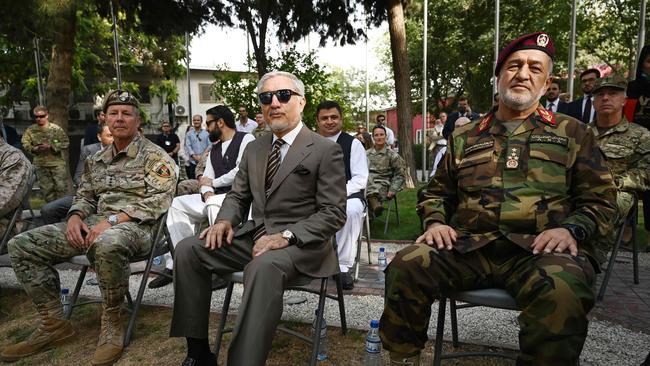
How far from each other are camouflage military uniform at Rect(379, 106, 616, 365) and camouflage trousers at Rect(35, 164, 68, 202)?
843 cm

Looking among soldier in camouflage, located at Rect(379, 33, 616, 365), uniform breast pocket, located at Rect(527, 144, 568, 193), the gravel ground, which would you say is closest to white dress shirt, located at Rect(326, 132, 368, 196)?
the gravel ground

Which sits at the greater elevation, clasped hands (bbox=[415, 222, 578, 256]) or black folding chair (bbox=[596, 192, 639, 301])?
clasped hands (bbox=[415, 222, 578, 256])

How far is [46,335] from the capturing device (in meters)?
3.13

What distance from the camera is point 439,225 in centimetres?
242

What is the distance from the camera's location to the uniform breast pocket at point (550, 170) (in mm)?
2293

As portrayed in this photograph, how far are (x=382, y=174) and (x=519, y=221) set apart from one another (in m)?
4.35

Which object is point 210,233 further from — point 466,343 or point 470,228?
point 466,343

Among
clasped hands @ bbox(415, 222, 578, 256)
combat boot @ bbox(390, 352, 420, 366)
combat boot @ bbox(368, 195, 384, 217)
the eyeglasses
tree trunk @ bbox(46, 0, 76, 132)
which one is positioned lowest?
combat boot @ bbox(390, 352, 420, 366)

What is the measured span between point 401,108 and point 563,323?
33.1ft

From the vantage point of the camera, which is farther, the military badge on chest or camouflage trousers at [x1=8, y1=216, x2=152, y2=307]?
camouflage trousers at [x1=8, y1=216, x2=152, y2=307]

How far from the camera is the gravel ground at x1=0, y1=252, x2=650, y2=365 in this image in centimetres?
282

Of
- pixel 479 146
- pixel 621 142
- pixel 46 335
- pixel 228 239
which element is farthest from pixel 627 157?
pixel 46 335

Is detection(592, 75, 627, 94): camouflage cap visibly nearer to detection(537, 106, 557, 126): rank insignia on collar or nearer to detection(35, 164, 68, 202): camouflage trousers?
detection(537, 106, 557, 126): rank insignia on collar

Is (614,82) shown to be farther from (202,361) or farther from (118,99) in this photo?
(118,99)
